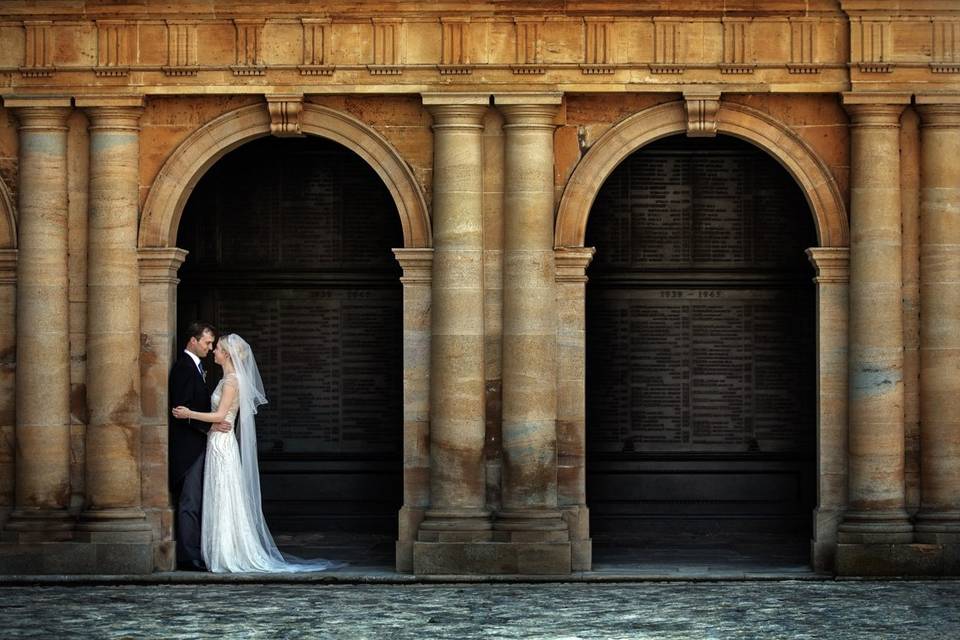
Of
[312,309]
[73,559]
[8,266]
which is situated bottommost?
[73,559]

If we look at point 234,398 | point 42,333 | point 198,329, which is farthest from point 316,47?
point 42,333

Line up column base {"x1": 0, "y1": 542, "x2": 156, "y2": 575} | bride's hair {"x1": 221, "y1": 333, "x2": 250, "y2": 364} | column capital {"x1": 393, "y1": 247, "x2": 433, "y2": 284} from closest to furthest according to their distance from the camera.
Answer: column base {"x1": 0, "y1": 542, "x2": 156, "y2": 575} → column capital {"x1": 393, "y1": 247, "x2": 433, "y2": 284} → bride's hair {"x1": 221, "y1": 333, "x2": 250, "y2": 364}

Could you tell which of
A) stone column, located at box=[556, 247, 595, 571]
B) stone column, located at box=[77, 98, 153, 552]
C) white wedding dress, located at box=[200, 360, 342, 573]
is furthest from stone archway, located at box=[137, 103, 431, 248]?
white wedding dress, located at box=[200, 360, 342, 573]

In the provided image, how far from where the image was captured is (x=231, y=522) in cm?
2012

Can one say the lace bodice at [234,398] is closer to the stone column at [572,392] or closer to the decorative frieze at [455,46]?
the stone column at [572,392]

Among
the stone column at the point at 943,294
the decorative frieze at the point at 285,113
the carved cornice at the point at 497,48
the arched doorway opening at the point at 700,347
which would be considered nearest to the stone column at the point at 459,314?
the carved cornice at the point at 497,48

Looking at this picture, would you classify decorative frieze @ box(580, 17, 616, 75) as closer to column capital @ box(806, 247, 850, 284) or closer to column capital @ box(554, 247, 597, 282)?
column capital @ box(554, 247, 597, 282)

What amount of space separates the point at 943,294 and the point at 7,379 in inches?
370

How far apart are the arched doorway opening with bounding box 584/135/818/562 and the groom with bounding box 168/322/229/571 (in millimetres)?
4799

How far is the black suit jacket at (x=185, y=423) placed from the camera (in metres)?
20.2

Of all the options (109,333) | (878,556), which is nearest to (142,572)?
(109,333)

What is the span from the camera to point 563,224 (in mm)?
19781

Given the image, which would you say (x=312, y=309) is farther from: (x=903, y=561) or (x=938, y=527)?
(x=938, y=527)

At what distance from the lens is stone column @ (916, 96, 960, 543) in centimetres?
1948
